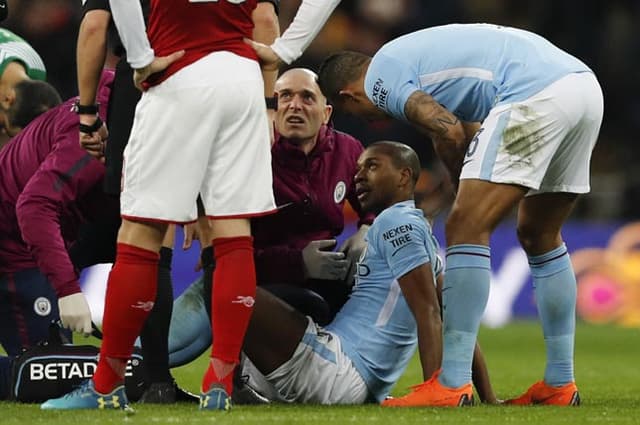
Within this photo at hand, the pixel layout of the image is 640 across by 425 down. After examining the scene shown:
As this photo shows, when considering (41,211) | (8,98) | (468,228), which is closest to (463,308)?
(468,228)

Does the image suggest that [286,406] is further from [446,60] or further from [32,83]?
[32,83]

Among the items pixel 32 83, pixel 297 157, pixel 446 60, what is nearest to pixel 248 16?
pixel 446 60

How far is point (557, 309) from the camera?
5.41 meters

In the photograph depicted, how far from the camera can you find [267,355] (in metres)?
5.09

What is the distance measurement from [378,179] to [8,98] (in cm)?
204

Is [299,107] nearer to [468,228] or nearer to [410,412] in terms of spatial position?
[468,228]

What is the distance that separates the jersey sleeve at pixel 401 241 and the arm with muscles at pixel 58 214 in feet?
3.58

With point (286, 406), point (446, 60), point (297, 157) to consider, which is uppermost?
point (446, 60)

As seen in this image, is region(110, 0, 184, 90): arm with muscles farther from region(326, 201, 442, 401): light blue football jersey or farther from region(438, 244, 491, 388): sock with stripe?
region(438, 244, 491, 388): sock with stripe

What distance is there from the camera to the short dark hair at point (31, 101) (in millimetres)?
6383

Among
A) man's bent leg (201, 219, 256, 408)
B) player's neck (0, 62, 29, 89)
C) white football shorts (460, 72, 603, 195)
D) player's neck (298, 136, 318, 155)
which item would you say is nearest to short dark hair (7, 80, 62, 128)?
player's neck (0, 62, 29, 89)

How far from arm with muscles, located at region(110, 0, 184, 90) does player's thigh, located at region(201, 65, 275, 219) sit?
0.23m

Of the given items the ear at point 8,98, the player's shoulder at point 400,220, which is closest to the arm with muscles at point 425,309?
the player's shoulder at point 400,220

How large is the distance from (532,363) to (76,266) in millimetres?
3199
